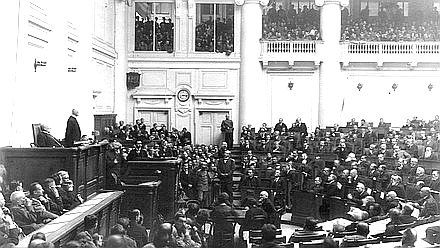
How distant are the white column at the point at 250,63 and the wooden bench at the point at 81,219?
47.7 feet

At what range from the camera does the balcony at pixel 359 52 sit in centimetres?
2606

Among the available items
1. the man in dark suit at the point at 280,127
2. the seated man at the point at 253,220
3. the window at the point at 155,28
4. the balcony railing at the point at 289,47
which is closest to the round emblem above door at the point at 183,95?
the window at the point at 155,28

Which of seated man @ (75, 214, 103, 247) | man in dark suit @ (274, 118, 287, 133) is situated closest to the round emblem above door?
man in dark suit @ (274, 118, 287, 133)

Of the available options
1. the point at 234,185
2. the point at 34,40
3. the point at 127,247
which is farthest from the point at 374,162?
the point at 127,247

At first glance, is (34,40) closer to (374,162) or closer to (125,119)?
(374,162)

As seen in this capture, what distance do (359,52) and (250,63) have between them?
13.7ft

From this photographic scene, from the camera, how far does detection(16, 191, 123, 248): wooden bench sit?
7.77m

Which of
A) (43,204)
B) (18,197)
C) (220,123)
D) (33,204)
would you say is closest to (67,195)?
(43,204)

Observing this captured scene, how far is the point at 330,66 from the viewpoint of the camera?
86.4 ft

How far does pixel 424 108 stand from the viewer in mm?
26234

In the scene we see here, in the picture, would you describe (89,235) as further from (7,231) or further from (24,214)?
(24,214)

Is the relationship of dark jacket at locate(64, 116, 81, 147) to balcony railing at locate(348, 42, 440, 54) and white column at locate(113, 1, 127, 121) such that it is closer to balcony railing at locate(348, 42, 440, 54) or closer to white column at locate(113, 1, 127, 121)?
white column at locate(113, 1, 127, 121)

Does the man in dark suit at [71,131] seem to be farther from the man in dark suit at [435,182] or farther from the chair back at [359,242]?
the man in dark suit at [435,182]

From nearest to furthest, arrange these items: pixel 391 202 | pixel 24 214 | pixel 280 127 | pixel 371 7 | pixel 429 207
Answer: pixel 24 214
pixel 429 207
pixel 391 202
pixel 280 127
pixel 371 7
